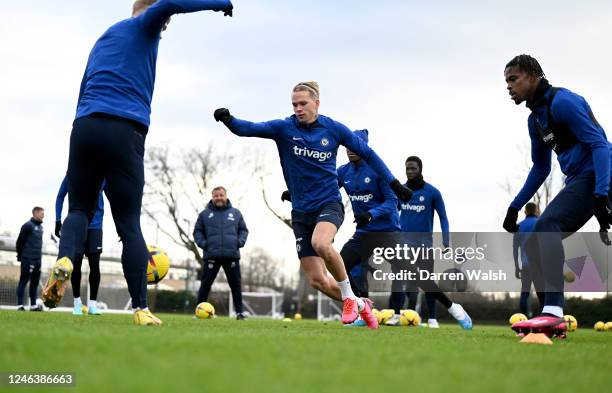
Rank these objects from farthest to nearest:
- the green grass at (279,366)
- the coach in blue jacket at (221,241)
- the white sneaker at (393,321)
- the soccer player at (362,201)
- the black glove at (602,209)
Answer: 1. the coach in blue jacket at (221,241)
2. the white sneaker at (393,321)
3. the soccer player at (362,201)
4. the black glove at (602,209)
5. the green grass at (279,366)

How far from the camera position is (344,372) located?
2.69 metres

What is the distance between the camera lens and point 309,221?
7.00 m

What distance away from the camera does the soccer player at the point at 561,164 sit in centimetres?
528

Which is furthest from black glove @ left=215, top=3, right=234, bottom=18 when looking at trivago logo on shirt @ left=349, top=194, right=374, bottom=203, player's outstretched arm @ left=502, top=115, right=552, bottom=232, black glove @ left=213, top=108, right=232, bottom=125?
trivago logo on shirt @ left=349, top=194, right=374, bottom=203

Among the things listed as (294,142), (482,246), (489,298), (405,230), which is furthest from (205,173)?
(294,142)

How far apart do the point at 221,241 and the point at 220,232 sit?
0.19m

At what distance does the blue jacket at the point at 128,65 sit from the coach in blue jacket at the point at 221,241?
7.07 meters

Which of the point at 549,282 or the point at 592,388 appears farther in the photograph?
the point at 549,282

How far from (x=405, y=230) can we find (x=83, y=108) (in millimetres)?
7009

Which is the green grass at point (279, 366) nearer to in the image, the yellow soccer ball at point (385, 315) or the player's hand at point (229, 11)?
the player's hand at point (229, 11)

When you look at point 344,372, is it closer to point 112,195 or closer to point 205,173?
point 112,195

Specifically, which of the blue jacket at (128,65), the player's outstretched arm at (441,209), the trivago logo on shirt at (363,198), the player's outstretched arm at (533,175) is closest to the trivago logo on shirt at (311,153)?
the blue jacket at (128,65)

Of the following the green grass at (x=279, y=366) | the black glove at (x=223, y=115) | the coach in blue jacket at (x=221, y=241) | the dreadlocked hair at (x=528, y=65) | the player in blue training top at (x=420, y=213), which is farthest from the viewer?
the coach in blue jacket at (x=221, y=241)

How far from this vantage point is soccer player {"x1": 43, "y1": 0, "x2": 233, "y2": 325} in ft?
18.1
